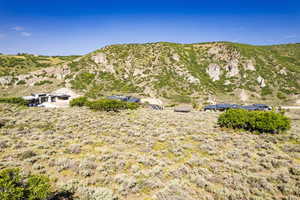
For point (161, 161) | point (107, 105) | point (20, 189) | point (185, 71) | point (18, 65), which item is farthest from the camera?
point (18, 65)

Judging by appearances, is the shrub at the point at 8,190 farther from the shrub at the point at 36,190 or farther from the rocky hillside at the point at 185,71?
the rocky hillside at the point at 185,71

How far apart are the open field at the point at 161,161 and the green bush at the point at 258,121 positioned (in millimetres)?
1220

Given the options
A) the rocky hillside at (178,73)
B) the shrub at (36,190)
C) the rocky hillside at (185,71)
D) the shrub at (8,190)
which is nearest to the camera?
the shrub at (8,190)

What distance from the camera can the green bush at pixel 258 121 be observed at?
63.4 feet

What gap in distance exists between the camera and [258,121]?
786 inches

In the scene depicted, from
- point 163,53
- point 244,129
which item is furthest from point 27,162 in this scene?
point 163,53

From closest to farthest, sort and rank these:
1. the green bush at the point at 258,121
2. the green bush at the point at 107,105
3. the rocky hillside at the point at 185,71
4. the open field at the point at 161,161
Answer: the open field at the point at 161,161, the green bush at the point at 258,121, the green bush at the point at 107,105, the rocky hillside at the point at 185,71

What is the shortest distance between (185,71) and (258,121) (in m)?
57.9

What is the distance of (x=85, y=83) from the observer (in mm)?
69062

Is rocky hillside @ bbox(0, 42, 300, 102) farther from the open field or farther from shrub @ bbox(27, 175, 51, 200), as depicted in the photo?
shrub @ bbox(27, 175, 51, 200)

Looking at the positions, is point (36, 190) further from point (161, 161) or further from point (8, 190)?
point (161, 161)

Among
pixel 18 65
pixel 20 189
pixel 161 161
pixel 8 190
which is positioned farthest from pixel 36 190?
pixel 18 65

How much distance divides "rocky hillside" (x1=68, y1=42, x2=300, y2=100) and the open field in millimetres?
44451

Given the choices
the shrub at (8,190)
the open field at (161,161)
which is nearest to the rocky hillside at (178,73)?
the open field at (161,161)
